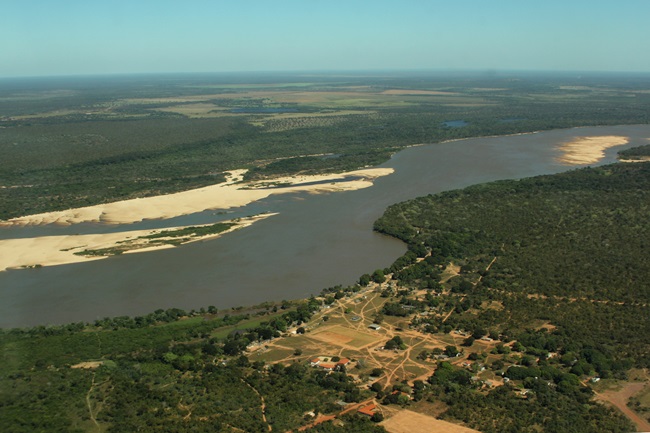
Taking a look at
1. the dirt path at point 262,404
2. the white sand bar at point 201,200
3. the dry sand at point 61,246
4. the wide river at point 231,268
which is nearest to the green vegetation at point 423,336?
the dirt path at point 262,404

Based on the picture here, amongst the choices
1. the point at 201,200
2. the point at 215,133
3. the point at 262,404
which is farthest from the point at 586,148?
the point at 262,404

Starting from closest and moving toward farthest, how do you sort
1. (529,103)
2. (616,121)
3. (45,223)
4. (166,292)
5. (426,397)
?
(426,397), (166,292), (45,223), (616,121), (529,103)

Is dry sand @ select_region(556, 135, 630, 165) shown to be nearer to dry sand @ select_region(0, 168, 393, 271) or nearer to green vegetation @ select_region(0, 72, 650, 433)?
green vegetation @ select_region(0, 72, 650, 433)

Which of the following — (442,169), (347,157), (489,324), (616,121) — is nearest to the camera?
(489,324)

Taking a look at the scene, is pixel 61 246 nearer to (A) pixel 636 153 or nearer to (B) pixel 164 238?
(B) pixel 164 238

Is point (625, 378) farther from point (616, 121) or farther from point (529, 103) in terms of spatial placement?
point (529, 103)

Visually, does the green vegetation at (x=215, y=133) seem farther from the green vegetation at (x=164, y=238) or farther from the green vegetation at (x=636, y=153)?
the green vegetation at (x=636, y=153)

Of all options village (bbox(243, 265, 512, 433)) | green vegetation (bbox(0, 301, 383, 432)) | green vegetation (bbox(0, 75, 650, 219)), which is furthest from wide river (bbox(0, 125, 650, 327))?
green vegetation (bbox(0, 75, 650, 219))

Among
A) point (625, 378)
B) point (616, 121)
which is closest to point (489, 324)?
point (625, 378)
